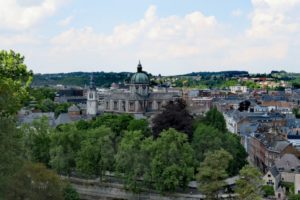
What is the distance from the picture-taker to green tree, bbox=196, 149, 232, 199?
4569cm

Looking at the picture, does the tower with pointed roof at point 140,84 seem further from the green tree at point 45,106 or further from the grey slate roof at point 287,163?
the grey slate roof at point 287,163

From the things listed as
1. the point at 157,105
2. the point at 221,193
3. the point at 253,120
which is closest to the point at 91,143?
the point at 221,193

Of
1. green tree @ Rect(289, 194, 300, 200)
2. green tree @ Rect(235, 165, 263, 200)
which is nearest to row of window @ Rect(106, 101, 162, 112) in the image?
green tree @ Rect(289, 194, 300, 200)

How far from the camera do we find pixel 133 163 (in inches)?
2050

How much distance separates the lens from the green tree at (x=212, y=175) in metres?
45.7

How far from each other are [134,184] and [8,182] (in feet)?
82.5

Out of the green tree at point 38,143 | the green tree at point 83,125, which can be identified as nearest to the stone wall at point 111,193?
the green tree at point 38,143

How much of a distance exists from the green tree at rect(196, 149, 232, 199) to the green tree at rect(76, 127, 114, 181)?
39.5ft

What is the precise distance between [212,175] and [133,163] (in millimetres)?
9159

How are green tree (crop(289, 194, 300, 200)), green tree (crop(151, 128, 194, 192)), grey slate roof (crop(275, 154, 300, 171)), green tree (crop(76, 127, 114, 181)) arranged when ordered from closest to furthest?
green tree (crop(289, 194, 300, 200))
green tree (crop(151, 128, 194, 192))
grey slate roof (crop(275, 154, 300, 171))
green tree (crop(76, 127, 114, 181))

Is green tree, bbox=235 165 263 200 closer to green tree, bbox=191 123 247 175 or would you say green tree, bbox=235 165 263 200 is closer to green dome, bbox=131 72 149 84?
green tree, bbox=191 123 247 175

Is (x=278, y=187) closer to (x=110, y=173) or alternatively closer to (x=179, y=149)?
(x=179, y=149)

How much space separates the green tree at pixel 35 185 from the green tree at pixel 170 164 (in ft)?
50.4

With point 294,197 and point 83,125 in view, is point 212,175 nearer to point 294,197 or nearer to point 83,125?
point 294,197
